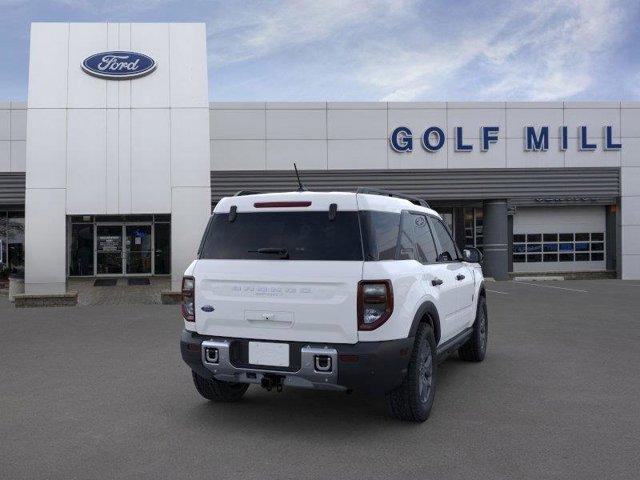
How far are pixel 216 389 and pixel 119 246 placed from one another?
20271 millimetres

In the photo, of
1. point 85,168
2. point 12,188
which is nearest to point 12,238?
point 12,188

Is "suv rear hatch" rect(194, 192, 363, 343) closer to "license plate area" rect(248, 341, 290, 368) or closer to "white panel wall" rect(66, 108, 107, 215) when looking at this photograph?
"license plate area" rect(248, 341, 290, 368)

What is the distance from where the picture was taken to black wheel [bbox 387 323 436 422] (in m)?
4.77

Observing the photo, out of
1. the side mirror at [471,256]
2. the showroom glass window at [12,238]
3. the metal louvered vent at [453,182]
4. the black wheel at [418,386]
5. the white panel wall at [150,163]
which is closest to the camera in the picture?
the black wheel at [418,386]

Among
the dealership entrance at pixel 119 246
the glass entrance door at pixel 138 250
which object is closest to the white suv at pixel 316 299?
the dealership entrance at pixel 119 246

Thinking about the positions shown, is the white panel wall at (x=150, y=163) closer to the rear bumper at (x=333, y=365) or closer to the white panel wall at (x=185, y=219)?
the white panel wall at (x=185, y=219)

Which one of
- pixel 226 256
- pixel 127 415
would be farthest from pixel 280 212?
pixel 127 415

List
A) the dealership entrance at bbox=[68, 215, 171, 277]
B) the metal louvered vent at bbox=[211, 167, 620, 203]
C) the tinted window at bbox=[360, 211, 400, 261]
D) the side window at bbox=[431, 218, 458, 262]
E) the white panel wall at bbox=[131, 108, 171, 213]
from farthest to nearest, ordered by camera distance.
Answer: the dealership entrance at bbox=[68, 215, 171, 277]
the metal louvered vent at bbox=[211, 167, 620, 203]
the white panel wall at bbox=[131, 108, 171, 213]
the side window at bbox=[431, 218, 458, 262]
the tinted window at bbox=[360, 211, 400, 261]

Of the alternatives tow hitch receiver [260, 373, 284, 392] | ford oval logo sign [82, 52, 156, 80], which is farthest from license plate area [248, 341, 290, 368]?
ford oval logo sign [82, 52, 156, 80]

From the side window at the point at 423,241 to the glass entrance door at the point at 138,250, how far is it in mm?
20159

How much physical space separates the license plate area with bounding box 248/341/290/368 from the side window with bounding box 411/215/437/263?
57.8 inches

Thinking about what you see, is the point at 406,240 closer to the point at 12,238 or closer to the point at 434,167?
the point at 434,167

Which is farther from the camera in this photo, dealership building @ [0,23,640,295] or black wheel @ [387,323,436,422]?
dealership building @ [0,23,640,295]

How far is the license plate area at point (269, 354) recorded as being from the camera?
14.9ft
